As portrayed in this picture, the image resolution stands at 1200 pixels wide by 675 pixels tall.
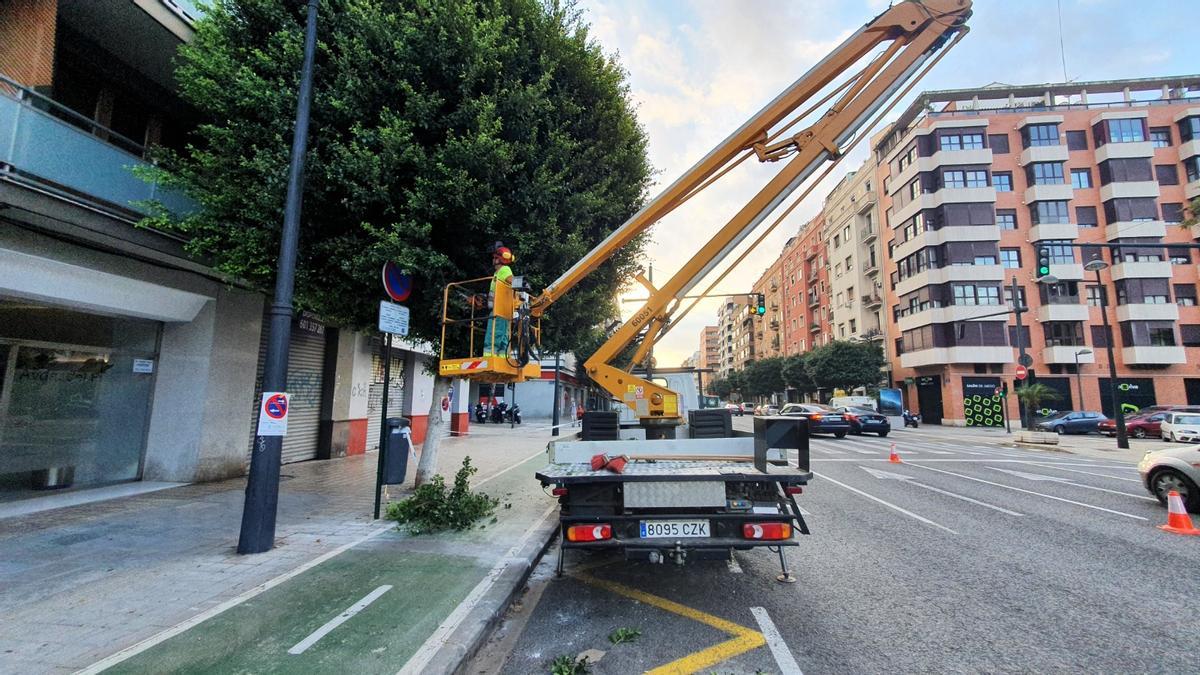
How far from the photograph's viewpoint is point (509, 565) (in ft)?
15.8

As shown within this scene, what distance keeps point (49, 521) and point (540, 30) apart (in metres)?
8.72

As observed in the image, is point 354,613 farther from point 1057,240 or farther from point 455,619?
point 1057,240

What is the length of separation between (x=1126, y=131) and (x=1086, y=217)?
7.07 metres

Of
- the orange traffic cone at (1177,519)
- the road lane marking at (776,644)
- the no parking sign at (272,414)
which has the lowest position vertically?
the road lane marking at (776,644)

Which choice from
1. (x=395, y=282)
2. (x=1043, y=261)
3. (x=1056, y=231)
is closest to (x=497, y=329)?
(x=395, y=282)

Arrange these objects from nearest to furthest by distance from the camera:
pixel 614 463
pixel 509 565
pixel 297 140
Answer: pixel 614 463, pixel 509 565, pixel 297 140

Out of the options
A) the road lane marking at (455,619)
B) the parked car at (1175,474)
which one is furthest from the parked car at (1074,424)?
the road lane marking at (455,619)

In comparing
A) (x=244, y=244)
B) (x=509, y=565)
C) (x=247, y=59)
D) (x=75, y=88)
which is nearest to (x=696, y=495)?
(x=509, y=565)

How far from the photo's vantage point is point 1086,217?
132 ft

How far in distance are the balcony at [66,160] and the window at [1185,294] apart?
58596mm

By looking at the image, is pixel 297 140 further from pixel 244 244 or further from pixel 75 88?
pixel 75 88

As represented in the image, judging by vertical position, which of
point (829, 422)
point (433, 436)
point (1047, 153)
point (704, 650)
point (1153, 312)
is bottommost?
point (704, 650)

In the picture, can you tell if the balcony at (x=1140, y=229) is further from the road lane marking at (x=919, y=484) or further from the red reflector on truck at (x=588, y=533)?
the red reflector on truck at (x=588, y=533)

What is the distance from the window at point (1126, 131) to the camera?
129ft
